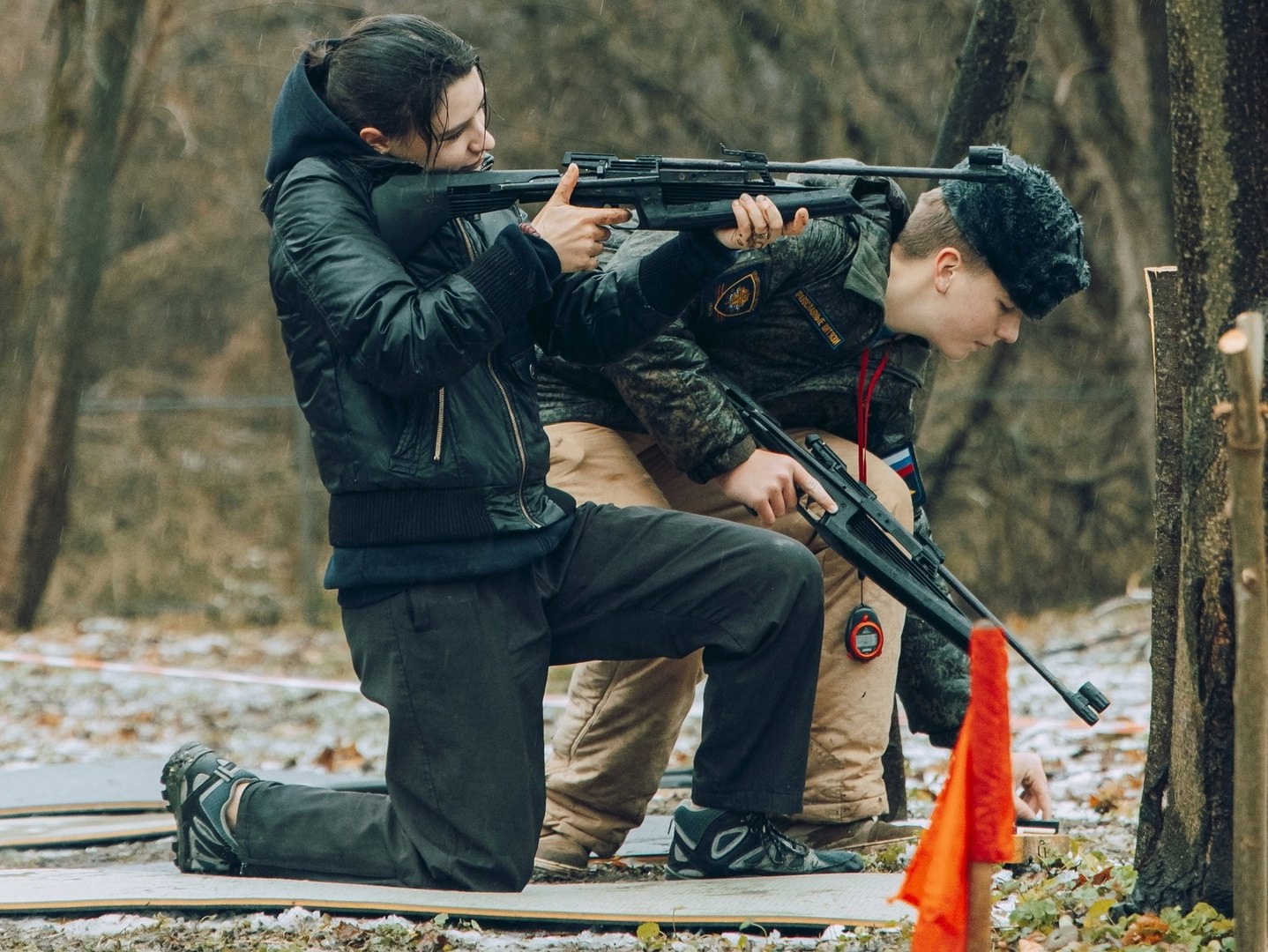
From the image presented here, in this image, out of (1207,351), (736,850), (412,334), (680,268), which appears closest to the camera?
(1207,351)

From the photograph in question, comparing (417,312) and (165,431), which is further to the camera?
(165,431)

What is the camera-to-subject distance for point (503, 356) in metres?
3.44

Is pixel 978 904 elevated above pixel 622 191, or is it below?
below

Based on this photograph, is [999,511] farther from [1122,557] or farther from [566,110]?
[566,110]

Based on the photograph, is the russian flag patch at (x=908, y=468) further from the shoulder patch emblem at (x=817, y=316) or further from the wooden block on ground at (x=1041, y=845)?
the wooden block on ground at (x=1041, y=845)

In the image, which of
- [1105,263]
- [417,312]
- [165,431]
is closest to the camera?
[417,312]

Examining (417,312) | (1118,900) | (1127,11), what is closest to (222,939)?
(417,312)

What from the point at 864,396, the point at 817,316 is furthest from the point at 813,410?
the point at 817,316

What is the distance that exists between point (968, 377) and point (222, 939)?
394 inches

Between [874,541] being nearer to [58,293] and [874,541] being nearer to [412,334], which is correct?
[412,334]

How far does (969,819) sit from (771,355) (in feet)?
6.65

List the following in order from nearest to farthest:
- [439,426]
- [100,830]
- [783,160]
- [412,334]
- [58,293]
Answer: [412,334] → [439,426] → [100,830] → [58,293] → [783,160]

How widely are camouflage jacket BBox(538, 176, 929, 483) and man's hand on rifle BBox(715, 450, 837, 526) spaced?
3 centimetres

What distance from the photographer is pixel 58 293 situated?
10.8 meters
